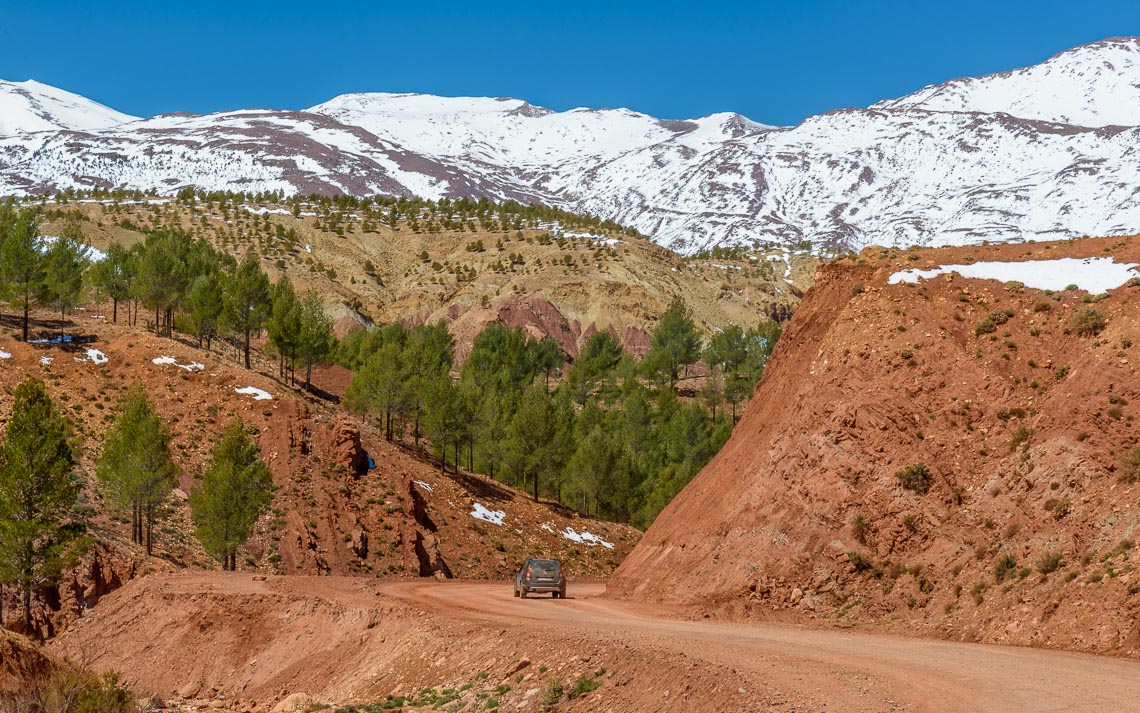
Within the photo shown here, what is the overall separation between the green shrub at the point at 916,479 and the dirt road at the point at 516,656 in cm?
461

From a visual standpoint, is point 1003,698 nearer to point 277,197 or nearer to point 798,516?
point 798,516

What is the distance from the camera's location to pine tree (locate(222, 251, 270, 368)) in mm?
73812

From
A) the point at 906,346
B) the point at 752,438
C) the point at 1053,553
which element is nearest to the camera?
the point at 1053,553

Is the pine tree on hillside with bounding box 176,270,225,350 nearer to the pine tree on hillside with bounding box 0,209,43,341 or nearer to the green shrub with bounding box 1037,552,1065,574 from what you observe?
the pine tree on hillside with bounding box 0,209,43,341

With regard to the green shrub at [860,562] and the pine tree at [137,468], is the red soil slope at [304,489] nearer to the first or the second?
the pine tree at [137,468]

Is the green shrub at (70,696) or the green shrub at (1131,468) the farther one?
the green shrub at (1131,468)

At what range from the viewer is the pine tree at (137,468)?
43.2m

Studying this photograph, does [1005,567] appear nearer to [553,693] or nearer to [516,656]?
[553,693]

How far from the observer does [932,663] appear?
61.4ft

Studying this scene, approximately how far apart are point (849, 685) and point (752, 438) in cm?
1704

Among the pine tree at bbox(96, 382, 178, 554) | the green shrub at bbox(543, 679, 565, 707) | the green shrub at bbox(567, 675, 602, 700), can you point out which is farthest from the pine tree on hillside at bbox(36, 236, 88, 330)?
the green shrub at bbox(567, 675, 602, 700)

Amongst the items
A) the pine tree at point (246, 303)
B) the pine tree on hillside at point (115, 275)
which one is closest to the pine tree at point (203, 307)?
the pine tree at point (246, 303)

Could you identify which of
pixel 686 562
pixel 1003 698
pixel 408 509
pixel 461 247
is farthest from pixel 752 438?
pixel 461 247

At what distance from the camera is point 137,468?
43.3 metres
